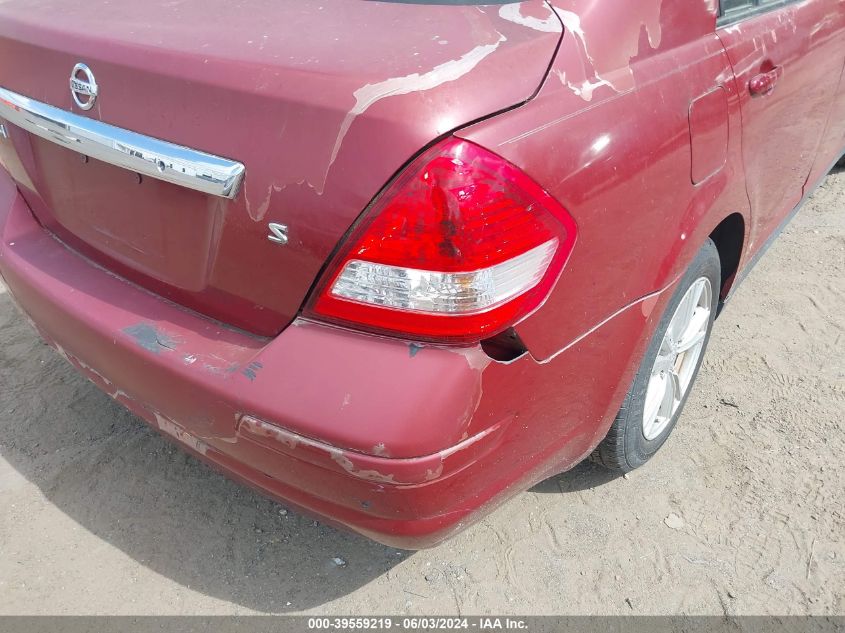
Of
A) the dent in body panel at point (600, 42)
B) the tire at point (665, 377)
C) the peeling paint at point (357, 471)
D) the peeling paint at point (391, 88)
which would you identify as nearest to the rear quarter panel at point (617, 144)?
the dent in body panel at point (600, 42)

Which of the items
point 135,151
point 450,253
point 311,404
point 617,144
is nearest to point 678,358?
point 617,144

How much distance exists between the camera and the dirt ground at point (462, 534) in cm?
191

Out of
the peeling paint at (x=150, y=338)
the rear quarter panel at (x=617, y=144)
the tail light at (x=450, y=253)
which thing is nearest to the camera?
the tail light at (x=450, y=253)

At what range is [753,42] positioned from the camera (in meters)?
1.94

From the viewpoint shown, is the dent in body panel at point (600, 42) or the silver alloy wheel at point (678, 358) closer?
the dent in body panel at point (600, 42)

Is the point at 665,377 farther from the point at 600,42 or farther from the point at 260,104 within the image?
the point at 260,104

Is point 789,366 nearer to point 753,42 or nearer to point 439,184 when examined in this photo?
point 753,42

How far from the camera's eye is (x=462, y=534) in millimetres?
2105

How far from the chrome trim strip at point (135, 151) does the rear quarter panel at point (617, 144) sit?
50 centimetres

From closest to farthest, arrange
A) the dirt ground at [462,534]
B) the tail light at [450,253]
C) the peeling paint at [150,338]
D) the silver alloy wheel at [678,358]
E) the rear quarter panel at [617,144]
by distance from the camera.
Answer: the tail light at [450,253] → the rear quarter panel at [617,144] → the peeling paint at [150,338] → the dirt ground at [462,534] → the silver alloy wheel at [678,358]

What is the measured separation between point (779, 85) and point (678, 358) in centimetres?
87

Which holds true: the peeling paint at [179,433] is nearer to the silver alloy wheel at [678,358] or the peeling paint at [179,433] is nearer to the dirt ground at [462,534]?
the dirt ground at [462,534]

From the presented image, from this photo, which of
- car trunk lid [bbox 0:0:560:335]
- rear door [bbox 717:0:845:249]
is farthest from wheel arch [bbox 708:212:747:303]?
car trunk lid [bbox 0:0:560:335]

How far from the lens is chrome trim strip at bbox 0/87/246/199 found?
139 centimetres
